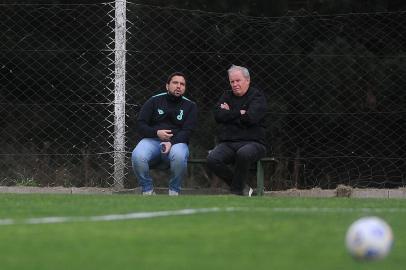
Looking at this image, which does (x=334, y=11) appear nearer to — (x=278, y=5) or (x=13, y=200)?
(x=278, y=5)

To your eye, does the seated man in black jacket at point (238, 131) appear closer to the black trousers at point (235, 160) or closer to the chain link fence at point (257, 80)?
the black trousers at point (235, 160)

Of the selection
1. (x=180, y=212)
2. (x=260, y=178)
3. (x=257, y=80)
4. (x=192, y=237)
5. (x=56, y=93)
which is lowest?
(x=192, y=237)

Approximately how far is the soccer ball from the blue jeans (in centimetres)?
534

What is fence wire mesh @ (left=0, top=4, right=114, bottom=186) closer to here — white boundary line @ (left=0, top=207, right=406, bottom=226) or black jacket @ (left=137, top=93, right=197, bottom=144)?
black jacket @ (left=137, top=93, right=197, bottom=144)

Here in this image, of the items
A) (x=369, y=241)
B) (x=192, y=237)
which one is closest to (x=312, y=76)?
(x=192, y=237)

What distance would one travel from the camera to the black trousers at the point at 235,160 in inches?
378

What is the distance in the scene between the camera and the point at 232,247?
4.81m

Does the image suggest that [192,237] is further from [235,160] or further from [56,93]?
[56,93]

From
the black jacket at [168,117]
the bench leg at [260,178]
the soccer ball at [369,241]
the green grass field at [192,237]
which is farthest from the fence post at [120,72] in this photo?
the soccer ball at [369,241]

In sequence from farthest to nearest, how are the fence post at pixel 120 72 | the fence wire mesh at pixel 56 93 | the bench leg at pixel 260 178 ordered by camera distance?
the fence wire mesh at pixel 56 93 < the fence post at pixel 120 72 < the bench leg at pixel 260 178

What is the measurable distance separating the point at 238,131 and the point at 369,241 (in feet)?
18.4

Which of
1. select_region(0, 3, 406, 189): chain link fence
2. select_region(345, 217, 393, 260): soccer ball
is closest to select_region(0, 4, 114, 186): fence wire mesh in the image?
select_region(0, 3, 406, 189): chain link fence

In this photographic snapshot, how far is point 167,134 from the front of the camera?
986 cm

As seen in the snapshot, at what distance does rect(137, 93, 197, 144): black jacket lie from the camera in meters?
9.95
